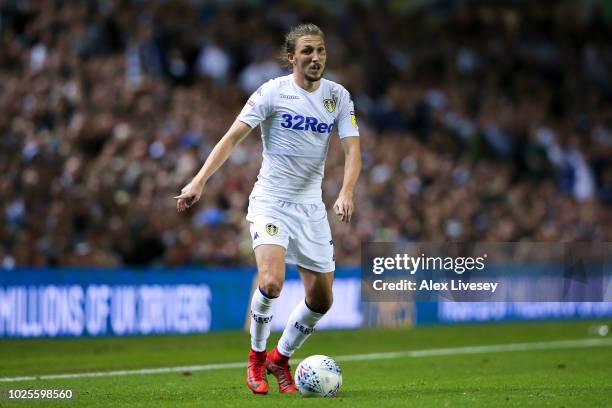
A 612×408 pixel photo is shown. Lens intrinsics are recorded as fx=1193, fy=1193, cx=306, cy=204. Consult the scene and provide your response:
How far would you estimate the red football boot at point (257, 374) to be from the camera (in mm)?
9672

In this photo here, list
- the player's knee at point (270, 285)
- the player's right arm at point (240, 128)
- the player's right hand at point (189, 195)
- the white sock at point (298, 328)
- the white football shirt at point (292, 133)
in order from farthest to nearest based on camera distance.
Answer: the white sock at point (298, 328) < the white football shirt at point (292, 133) < the player's knee at point (270, 285) < the player's right arm at point (240, 128) < the player's right hand at point (189, 195)

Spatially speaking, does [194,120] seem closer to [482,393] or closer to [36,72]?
[36,72]

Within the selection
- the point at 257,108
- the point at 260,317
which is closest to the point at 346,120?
the point at 257,108

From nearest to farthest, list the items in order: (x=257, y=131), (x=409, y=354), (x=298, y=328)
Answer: (x=298, y=328) < (x=409, y=354) < (x=257, y=131)

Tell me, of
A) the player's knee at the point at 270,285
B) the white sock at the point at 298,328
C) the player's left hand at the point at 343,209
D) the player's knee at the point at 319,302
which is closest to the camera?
the player's left hand at the point at 343,209

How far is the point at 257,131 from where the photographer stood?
2181cm

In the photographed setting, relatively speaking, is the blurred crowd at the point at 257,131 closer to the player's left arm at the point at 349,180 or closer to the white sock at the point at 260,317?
the white sock at the point at 260,317

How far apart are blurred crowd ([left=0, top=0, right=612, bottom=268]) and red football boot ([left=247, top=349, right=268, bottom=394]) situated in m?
8.05

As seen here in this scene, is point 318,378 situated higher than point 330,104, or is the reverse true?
point 330,104

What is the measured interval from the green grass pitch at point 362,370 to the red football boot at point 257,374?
11 centimetres

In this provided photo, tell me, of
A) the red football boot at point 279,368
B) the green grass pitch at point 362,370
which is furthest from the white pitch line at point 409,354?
the red football boot at point 279,368

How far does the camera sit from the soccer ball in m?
9.33

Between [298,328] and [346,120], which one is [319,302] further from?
[346,120]

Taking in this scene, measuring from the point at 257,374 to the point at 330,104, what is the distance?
231 centimetres
